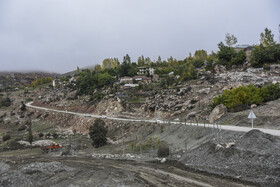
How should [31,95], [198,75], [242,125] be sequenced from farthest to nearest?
1. [31,95]
2. [198,75]
3. [242,125]

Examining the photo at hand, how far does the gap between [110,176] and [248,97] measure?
85.0 ft

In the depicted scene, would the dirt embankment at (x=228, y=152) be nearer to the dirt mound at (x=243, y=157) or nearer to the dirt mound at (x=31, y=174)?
the dirt mound at (x=243, y=157)

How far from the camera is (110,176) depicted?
19.4m

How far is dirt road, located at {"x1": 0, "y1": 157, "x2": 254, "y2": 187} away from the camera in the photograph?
16652 mm

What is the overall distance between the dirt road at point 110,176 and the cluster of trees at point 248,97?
18.2m

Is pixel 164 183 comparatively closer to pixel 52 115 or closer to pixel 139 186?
pixel 139 186

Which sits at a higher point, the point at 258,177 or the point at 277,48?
the point at 277,48

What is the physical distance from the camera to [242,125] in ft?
85.1

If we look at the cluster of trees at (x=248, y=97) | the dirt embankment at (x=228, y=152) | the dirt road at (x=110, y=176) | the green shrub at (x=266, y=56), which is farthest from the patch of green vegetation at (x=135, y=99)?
the dirt road at (x=110, y=176)

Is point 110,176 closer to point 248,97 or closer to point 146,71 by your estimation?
point 248,97

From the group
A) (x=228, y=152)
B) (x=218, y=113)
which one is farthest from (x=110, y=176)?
(x=218, y=113)

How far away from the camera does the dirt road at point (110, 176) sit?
54.6 ft

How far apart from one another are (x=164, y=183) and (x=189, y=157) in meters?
6.17

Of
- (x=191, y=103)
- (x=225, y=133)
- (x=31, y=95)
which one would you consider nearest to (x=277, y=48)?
(x=191, y=103)
